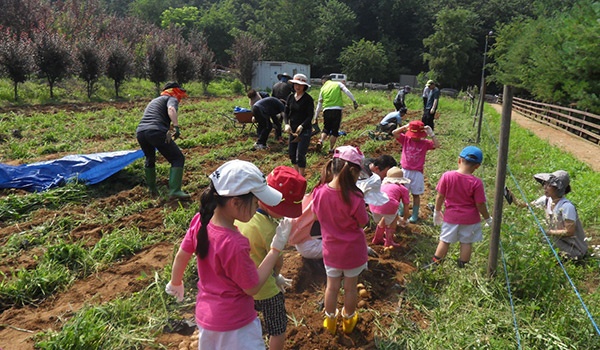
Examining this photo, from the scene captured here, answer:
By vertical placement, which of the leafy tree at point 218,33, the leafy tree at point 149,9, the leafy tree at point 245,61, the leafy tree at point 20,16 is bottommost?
the leafy tree at point 245,61

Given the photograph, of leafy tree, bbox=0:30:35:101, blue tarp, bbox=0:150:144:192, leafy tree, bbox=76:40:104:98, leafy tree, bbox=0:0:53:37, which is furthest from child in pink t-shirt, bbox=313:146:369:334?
leafy tree, bbox=0:0:53:37

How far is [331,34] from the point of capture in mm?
58062

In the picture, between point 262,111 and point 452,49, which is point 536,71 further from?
point 452,49

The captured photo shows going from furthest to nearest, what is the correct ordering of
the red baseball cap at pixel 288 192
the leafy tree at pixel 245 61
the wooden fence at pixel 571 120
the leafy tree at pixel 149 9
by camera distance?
the leafy tree at pixel 149 9 < the leafy tree at pixel 245 61 < the wooden fence at pixel 571 120 < the red baseball cap at pixel 288 192

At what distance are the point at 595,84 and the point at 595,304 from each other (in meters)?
13.3

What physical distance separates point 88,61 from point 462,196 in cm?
1897

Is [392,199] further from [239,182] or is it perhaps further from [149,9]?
[149,9]

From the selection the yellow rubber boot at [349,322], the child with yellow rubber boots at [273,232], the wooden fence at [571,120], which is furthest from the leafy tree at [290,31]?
the child with yellow rubber boots at [273,232]

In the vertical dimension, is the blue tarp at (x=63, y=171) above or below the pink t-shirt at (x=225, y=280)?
below

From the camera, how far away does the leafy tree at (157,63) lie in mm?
22906

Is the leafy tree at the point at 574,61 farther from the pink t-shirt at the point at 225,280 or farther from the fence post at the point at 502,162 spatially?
the pink t-shirt at the point at 225,280

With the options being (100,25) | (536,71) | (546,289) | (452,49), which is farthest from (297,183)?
(452,49)

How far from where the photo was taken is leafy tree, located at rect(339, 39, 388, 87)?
47.1 m

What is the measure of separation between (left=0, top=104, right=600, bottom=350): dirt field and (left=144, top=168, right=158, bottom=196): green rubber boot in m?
0.89
